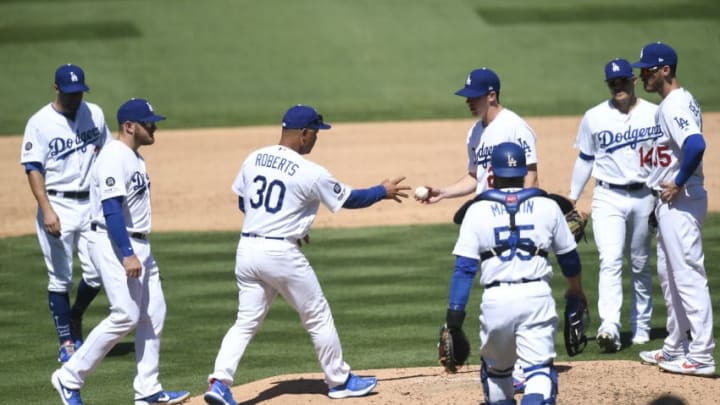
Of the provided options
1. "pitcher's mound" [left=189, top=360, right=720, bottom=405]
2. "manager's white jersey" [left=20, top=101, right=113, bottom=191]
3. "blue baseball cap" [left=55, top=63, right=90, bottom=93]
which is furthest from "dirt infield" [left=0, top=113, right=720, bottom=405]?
"blue baseball cap" [left=55, top=63, right=90, bottom=93]

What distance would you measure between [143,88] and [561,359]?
58.4 feet

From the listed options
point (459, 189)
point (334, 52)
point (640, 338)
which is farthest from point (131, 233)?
point (334, 52)

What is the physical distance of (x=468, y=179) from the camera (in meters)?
8.98

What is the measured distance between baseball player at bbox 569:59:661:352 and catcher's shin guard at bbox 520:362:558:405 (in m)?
2.71

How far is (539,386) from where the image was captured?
21.8ft

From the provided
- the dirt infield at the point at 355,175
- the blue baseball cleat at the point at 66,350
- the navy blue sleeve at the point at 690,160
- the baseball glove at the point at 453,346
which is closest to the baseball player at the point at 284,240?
the dirt infield at the point at 355,175

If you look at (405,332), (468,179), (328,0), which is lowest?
(405,332)

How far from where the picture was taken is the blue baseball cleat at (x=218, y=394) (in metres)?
7.79

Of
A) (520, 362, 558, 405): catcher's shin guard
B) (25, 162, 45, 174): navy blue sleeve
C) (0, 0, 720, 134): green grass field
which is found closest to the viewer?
(520, 362, 558, 405): catcher's shin guard

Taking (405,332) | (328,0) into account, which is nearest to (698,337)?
(405,332)

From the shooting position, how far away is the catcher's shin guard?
6.61m

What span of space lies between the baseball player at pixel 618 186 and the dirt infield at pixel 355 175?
673 mm

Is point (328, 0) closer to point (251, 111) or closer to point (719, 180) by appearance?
point (251, 111)

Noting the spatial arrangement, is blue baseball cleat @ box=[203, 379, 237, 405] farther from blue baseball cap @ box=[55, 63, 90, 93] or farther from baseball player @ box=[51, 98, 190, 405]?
blue baseball cap @ box=[55, 63, 90, 93]
